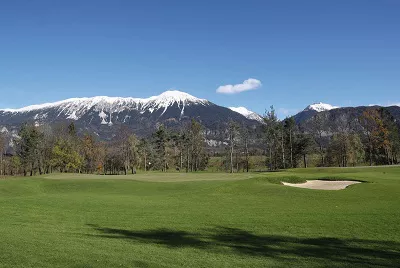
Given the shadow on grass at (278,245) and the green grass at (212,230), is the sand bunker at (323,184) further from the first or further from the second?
the shadow on grass at (278,245)

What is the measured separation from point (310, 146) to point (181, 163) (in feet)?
135

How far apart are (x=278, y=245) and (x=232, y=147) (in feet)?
295

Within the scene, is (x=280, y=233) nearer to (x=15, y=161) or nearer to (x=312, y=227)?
(x=312, y=227)

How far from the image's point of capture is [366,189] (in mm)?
29469

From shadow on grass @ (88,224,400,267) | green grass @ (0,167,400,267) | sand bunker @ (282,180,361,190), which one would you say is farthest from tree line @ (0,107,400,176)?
shadow on grass @ (88,224,400,267)

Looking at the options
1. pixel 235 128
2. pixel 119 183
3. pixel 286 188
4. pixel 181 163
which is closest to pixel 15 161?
pixel 181 163

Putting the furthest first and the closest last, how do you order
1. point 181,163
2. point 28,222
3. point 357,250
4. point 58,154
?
point 181,163, point 58,154, point 28,222, point 357,250

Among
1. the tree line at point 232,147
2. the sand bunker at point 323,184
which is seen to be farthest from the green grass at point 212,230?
the tree line at point 232,147

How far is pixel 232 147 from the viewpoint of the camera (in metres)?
102

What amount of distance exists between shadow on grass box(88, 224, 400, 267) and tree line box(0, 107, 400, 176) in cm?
8016

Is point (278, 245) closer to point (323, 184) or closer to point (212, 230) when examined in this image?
point (212, 230)

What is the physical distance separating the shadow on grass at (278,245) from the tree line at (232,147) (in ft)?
263

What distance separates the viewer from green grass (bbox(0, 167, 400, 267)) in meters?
10.4

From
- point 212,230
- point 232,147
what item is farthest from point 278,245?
point 232,147
